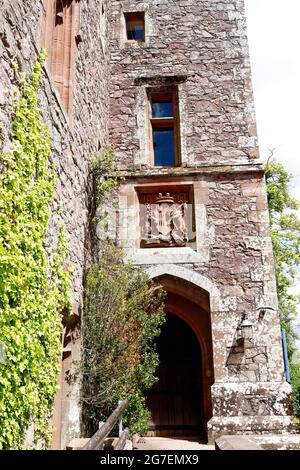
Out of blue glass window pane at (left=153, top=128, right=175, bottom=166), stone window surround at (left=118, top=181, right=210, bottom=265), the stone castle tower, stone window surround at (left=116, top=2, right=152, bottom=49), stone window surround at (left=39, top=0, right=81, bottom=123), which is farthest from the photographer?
stone window surround at (left=116, top=2, right=152, bottom=49)

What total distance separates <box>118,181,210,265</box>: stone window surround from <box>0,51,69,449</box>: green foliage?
2830 millimetres

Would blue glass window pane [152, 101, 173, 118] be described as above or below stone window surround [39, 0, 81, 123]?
above

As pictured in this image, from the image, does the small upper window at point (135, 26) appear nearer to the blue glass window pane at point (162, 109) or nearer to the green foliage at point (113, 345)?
the blue glass window pane at point (162, 109)

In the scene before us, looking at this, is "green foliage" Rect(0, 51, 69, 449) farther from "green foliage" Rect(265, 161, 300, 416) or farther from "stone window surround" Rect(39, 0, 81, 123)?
"green foliage" Rect(265, 161, 300, 416)

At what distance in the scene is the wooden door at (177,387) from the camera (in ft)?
25.4

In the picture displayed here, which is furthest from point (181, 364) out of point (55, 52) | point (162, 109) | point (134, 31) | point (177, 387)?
point (134, 31)

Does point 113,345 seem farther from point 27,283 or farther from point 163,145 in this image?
point 163,145

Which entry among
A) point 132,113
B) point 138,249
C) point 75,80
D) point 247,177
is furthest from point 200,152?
point 75,80

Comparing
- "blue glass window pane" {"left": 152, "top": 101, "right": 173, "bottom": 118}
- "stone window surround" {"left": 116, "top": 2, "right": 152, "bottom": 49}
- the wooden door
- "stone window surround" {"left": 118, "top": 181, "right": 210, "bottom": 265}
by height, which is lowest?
the wooden door

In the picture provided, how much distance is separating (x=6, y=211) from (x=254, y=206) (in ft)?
15.6

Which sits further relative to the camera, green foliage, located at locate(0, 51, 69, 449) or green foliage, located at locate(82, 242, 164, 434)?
green foliage, located at locate(82, 242, 164, 434)

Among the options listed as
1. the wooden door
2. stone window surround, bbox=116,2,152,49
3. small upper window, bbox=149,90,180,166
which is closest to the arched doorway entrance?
the wooden door

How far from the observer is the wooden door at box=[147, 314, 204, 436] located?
25.4ft

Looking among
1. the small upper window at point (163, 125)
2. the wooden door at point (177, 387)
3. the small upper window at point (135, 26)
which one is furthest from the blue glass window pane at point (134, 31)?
the wooden door at point (177, 387)
